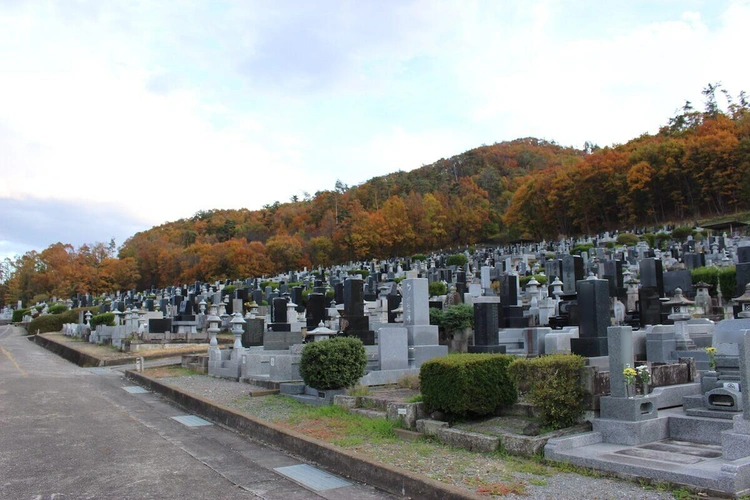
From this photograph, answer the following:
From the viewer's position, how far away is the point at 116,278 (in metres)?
84.4

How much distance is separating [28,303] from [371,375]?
90.0 meters

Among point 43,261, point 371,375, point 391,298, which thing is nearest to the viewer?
point 371,375

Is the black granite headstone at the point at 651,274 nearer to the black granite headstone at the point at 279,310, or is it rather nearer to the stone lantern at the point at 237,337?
the black granite headstone at the point at 279,310

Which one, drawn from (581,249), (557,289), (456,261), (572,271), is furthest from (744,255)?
(456,261)

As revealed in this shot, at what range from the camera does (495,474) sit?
6430 millimetres

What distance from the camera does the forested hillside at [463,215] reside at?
64312 millimetres

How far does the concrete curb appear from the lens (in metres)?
6.05

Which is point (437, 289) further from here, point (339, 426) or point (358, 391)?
point (339, 426)

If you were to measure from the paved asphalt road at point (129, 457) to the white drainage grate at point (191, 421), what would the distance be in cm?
18

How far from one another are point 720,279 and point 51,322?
49641 millimetres

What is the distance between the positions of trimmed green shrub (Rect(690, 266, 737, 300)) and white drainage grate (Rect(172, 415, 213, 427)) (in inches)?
817

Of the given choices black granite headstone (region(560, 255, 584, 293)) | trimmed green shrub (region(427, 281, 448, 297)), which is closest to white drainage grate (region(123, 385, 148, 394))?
black granite headstone (region(560, 255, 584, 293))

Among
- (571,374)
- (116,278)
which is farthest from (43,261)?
(571,374)

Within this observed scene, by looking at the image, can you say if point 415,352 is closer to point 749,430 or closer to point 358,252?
point 749,430
